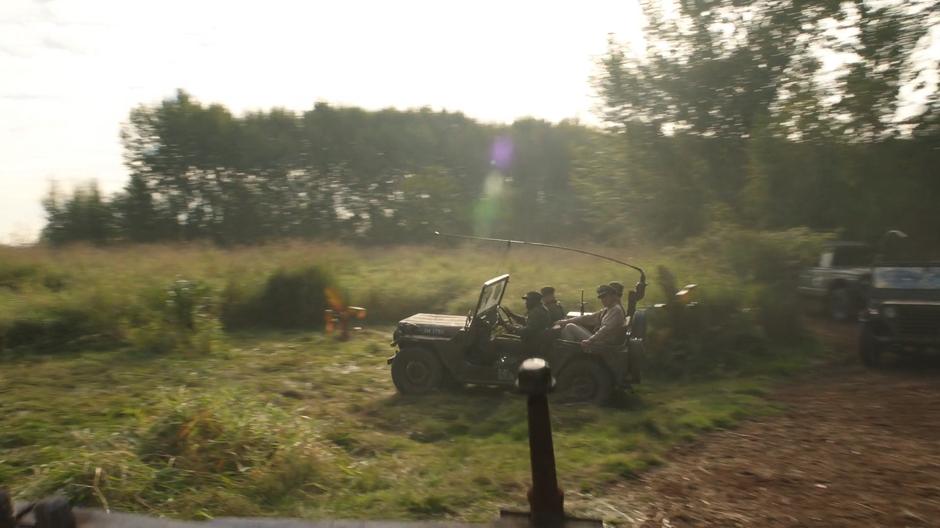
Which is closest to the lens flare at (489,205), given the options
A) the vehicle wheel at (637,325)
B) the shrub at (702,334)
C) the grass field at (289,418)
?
the grass field at (289,418)

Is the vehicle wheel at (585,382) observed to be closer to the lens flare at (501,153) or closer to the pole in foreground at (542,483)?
the pole in foreground at (542,483)

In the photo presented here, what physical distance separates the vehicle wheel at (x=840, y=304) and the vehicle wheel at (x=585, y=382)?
32.1ft

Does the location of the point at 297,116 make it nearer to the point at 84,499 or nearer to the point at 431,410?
the point at 431,410

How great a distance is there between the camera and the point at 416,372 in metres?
8.96

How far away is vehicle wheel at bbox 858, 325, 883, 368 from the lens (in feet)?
35.8

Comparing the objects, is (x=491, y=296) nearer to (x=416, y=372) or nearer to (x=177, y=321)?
(x=416, y=372)

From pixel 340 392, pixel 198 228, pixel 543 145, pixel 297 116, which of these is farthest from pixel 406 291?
pixel 543 145

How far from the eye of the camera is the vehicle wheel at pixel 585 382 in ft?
27.5

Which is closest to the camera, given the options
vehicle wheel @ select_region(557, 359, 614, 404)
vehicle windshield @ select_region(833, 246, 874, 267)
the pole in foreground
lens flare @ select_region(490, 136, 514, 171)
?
the pole in foreground

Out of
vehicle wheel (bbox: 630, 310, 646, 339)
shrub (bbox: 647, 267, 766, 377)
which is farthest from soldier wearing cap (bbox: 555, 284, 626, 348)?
shrub (bbox: 647, 267, 766, 377)

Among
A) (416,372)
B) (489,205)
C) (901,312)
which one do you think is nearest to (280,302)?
(416,372)

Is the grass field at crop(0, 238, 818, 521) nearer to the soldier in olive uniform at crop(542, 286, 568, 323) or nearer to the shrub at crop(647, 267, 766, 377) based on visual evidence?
the shrub at crop(647, 267, 766, 377)

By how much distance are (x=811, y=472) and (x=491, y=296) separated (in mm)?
A: 4281

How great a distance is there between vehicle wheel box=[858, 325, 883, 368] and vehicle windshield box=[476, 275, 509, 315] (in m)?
5.90
